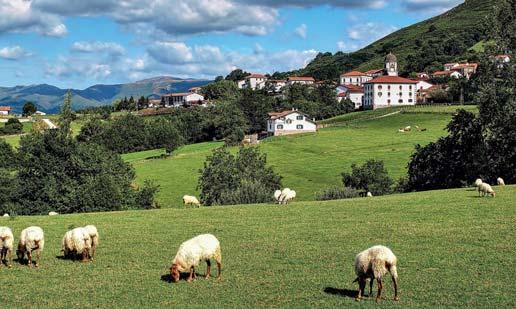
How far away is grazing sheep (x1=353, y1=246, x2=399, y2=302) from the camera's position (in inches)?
623

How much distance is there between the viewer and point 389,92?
19162cm

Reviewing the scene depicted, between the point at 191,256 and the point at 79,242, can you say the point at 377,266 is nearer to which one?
the point at 191,256

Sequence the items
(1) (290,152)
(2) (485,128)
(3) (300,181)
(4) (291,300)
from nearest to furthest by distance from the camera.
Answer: (4) (291,300), (2) (485,128), (3) (300,181), (1) (290,152)

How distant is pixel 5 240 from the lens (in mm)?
21812

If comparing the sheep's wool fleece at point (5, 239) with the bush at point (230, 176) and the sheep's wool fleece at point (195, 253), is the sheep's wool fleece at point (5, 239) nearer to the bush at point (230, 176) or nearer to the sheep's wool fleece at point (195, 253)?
the sheep's wool fleece at point (195, 253)

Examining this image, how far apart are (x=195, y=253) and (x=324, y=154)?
89104 mm

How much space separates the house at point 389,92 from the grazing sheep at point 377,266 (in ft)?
576

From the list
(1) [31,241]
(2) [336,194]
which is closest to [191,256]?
(1) [31,241]

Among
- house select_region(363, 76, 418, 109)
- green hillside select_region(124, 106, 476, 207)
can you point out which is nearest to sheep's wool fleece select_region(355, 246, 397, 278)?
green hillside select_region(124, 106, 476, 207)

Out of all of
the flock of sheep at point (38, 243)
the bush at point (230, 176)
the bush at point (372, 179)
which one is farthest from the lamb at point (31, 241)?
the bush at point (372, 179)

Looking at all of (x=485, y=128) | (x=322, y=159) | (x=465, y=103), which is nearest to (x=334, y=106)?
(x=465, y=103)

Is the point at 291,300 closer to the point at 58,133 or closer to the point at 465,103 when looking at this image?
the point at 58,133

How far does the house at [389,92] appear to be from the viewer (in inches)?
7485

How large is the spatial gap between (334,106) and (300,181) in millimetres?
105065
